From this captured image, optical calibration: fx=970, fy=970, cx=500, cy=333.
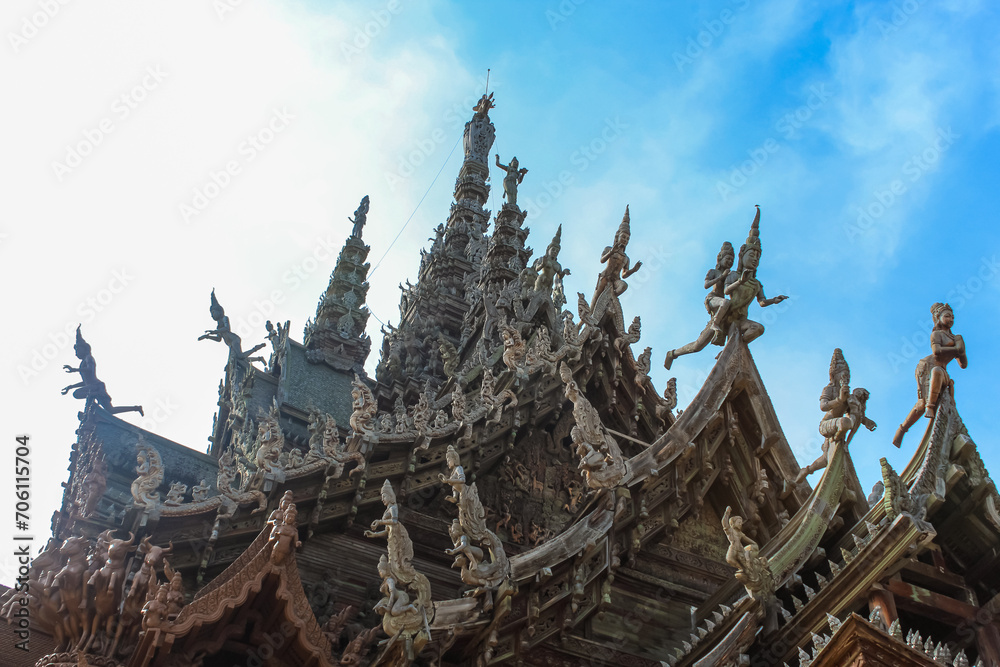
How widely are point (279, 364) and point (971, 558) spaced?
15.3 meters

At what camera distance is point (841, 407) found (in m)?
8.98

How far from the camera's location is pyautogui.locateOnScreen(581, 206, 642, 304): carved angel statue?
14.8 meters

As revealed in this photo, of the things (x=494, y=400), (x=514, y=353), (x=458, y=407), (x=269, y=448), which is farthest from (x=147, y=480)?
(x=514, y=353)

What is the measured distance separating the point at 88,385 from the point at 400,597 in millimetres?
5805

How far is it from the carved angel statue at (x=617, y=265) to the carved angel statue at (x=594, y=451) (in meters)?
5.01

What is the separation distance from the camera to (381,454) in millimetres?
11961

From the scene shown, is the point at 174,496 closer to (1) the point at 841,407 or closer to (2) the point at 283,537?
(2) the point at 283,537

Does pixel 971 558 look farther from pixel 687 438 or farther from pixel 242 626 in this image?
pixel 242 626

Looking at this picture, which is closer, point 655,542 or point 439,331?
point 655,542

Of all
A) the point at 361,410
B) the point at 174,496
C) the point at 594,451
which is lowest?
the point at 174,496

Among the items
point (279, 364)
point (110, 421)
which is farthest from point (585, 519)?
point (279, 364)

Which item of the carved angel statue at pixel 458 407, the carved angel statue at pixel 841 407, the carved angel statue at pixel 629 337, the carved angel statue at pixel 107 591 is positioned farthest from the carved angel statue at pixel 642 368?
the carved angel statue at pixel 107 591

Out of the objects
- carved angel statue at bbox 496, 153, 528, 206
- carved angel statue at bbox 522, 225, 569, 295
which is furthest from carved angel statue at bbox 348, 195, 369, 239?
carved angel statue at bbox 522, 225, 569, 295

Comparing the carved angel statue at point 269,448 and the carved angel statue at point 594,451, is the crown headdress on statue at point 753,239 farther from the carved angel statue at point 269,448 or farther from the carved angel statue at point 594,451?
the carved angel statue at point 269,448
